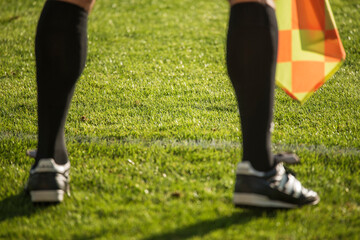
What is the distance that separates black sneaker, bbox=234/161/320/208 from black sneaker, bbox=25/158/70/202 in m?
0.74

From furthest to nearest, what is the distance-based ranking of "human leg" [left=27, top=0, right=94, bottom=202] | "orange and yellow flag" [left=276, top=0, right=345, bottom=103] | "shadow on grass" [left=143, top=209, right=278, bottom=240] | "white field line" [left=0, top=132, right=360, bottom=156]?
"white field line" [left=0, top=132, right=360, bottom=156]
"orange and yellow flag" [left=276, top=0, right=345, bottom=103]
"human leg" [left=27, top=0, right=94, bottom=202]
"shadow on grass" [left=143, top=209, right=278, bottom=240]

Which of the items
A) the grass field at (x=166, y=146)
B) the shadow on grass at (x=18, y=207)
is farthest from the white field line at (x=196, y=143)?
the shadow on grass at (x=18, y=207)

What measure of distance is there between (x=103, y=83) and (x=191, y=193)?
229 centimetres

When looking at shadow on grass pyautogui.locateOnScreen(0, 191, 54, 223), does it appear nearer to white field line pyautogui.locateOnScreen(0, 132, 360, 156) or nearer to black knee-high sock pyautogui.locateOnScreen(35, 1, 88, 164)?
black knee-high sock pyautogui.locateOnScreen(35, 1, 88, 164)

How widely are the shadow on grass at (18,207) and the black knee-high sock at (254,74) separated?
2.97 ft

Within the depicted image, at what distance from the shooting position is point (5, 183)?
224cm

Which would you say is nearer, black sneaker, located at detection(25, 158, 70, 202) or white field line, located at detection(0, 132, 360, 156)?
black sneaker, located at detection(25, 158, 70, 202)

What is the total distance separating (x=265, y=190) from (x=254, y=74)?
466 millimetres

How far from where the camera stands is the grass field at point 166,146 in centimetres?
182

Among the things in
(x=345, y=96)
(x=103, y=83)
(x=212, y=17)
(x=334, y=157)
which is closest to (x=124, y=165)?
(x=334, y=157)

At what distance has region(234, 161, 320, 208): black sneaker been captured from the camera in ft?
6.12

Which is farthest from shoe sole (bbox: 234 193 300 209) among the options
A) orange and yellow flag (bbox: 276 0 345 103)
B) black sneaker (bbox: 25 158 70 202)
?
orange and yellow flag (bbox: 276 0 345 103)

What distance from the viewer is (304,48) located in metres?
2.60

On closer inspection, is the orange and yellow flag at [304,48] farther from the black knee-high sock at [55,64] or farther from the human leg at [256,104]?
the black knee-high sock at [55,64]
